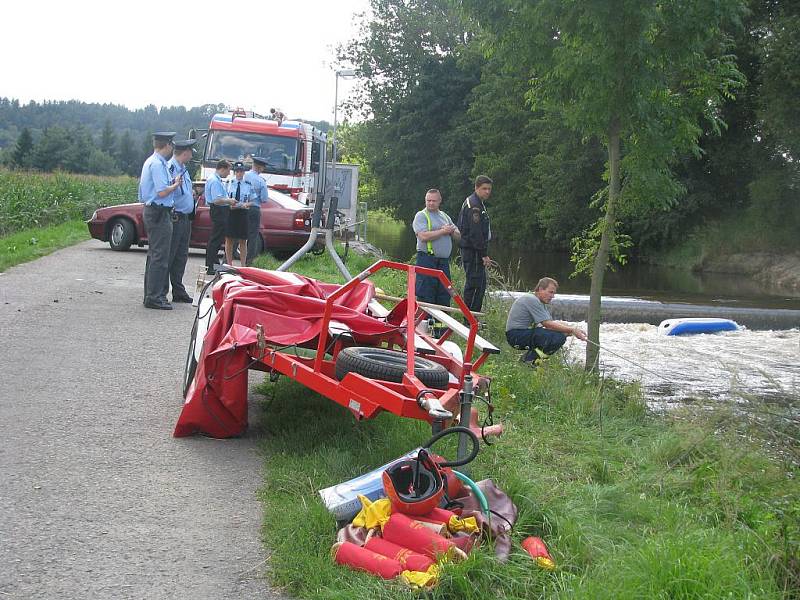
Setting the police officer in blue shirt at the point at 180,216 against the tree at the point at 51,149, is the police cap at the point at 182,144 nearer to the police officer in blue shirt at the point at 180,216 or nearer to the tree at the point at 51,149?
the police officer in blue shirt at the point at 180,216

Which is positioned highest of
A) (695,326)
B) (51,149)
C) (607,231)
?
(51,149)

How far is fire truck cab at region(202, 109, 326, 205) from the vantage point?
2348 cm

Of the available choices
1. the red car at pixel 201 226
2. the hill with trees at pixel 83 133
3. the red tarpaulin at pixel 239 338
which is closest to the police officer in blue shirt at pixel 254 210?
the red car at pixel 201 226

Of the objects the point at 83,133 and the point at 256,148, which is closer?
the point at 256,148

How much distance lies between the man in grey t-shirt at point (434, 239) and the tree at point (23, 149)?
287ft

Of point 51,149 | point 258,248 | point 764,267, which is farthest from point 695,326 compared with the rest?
point 51,149

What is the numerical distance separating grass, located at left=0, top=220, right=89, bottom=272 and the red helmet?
1144 centimetres

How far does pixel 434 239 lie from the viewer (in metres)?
11.7

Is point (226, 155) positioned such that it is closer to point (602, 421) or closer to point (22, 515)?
point (602, 421)

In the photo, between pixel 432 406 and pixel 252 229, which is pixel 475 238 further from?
pixel 432 406

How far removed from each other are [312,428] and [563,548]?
237 centimetres

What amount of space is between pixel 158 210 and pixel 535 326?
4643 millimetres

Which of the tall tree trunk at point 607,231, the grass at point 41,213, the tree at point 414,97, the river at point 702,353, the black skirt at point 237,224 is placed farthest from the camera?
the tree at point 414,97

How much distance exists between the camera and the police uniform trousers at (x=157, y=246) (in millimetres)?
11703
